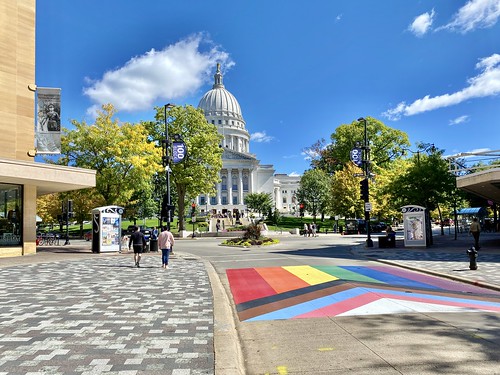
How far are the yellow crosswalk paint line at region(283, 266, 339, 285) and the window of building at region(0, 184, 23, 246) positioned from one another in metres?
15.9

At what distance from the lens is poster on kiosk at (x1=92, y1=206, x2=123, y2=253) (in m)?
25.2

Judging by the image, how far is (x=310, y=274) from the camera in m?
14.4

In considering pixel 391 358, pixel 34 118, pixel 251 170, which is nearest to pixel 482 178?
pixel 391 358

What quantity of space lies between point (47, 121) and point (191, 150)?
25.7 meters

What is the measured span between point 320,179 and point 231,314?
63844 millimetres

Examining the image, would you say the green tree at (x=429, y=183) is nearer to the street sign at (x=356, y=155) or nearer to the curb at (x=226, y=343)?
the street sign at (x=356, y=155)

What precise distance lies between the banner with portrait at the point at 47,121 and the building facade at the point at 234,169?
84.1 metres

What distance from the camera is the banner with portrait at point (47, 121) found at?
75.1 feet

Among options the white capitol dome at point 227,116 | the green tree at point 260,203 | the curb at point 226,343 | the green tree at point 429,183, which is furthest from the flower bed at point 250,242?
the white capitol dome at point 227,116

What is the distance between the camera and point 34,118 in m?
24.1

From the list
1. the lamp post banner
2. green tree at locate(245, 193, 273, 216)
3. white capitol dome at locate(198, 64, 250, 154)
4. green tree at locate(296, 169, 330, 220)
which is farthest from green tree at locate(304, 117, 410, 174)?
white capitol dome at locate(198, 64, 250, 154)

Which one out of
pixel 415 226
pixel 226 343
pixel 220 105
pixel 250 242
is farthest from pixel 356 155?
pixel 220 105

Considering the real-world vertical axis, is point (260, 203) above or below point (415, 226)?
above

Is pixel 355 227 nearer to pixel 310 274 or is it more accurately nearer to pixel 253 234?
pixel 253 234
